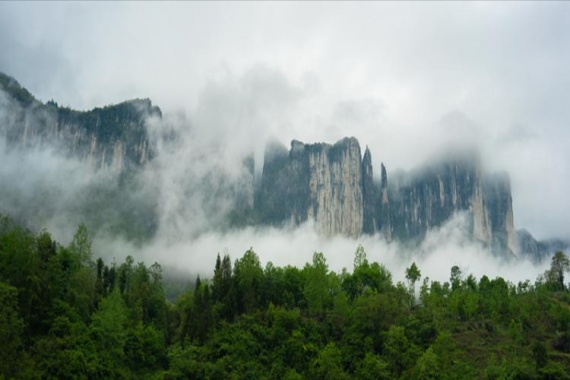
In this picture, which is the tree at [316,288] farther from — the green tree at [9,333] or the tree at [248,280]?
the green tree at [9,333]

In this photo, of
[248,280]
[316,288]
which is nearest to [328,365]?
[316,288]

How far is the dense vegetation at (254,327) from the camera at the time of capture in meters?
60.2

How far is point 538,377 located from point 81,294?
5282cm

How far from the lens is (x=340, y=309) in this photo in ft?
268

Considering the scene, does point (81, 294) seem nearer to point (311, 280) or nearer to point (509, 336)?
point (311, 280)

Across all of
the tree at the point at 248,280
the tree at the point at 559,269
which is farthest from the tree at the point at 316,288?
the tree at the point at 559,269

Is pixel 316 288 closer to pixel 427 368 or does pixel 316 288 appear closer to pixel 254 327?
pixel 254 327

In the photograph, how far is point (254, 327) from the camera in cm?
7331

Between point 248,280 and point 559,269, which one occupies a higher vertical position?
point 559,269

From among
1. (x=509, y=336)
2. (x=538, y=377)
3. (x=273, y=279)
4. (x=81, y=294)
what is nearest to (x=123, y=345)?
(x=81, y=294)

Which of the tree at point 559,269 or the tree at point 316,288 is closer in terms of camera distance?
the tree at point 316,288

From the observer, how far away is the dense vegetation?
60.2 m

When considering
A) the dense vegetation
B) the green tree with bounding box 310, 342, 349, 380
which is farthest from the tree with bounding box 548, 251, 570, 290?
the green tree with bounding box 310, 342, 349, 380

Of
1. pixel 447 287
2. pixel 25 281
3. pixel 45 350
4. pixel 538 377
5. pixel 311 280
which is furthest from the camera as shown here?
pixel 447 287
